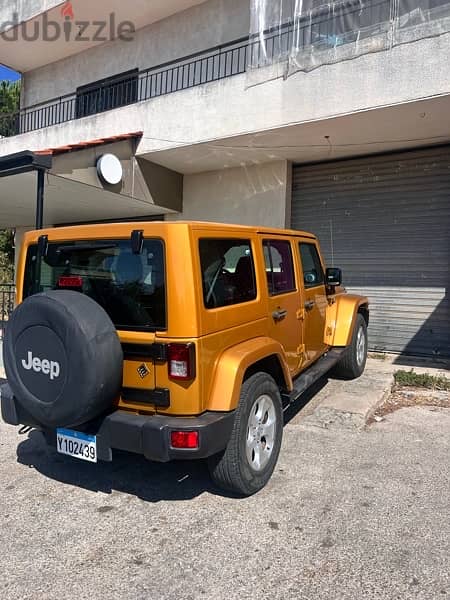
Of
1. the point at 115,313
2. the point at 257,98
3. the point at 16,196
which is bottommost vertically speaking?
the point at 115,313

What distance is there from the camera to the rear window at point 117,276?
292cm

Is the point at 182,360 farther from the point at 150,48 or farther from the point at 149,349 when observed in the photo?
the point at 150,48

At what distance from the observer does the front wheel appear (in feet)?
10.0

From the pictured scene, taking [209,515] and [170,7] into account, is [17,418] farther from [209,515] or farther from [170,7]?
[170,7]

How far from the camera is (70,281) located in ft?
10.8

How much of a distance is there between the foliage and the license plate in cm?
488

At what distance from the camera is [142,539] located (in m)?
2.74

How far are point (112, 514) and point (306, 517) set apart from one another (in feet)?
4.20

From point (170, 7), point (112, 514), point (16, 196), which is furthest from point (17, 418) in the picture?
point (170, 7)

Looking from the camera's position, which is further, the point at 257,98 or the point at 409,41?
the point at 257,98

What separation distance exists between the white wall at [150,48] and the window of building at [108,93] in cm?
21

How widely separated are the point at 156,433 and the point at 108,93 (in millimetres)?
12242

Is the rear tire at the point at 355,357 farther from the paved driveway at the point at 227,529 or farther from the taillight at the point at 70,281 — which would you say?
the taillight at the point at 70,281

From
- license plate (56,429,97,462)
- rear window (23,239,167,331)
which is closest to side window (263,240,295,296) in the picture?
rear window (23,239,167,331)
